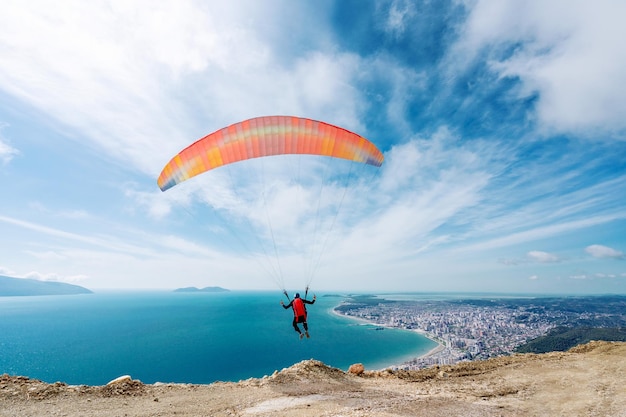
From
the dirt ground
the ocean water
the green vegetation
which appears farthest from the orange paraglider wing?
the green vegetation

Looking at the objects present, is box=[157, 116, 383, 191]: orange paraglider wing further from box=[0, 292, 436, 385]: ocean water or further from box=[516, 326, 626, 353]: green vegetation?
box=[516, 326, 626, 353]: green vegetation

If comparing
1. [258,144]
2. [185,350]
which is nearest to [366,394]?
[258,144]

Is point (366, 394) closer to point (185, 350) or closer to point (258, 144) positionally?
point (258, 144)

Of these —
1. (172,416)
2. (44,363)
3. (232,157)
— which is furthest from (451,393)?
(44,363)

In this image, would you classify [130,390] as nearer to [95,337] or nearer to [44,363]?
[44,363]

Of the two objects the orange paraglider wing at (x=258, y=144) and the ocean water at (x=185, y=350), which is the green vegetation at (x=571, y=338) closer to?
the ocean water at (x=185, y=350)

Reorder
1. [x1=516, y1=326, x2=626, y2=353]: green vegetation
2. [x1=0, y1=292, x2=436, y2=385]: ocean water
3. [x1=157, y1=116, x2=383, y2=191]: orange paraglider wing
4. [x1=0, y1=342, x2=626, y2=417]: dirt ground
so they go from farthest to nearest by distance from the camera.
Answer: [x1=0, y1=292, x2=436, y2=385]: ocean water < [x1=516, y1=326, x2=626, y2=353]: green vegetation < [x1=157, y1=116, x2=383, y2=191]: orange paraglider wing < [x1=0, y1=342, x2=626, y2=417]: dirt ground

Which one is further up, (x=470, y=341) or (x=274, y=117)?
(x=274, y=117)

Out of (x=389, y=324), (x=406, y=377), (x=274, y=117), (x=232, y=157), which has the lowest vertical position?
(x=389, y=324)
